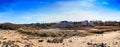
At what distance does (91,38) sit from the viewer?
87.5 feet

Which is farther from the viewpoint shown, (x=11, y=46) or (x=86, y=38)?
(x=86, y=38)

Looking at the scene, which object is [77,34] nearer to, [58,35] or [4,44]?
[58,35]

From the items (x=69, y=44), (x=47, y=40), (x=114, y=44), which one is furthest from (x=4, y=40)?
(x=114, y=44)

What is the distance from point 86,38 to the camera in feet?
87.4

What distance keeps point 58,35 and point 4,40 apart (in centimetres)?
639

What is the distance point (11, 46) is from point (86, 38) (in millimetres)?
7711

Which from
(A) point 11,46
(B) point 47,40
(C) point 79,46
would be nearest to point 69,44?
(C) point 79,46

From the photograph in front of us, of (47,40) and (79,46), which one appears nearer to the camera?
(79,46)

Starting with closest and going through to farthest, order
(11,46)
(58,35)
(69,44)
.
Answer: (11,46) < (69,44) < (58,35)

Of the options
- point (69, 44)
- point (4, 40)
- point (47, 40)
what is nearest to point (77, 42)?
point (69, 44)

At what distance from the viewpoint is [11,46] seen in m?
22.5

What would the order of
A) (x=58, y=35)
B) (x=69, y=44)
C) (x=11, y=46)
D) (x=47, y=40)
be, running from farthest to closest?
(x=58, y=35) < (x=47, y=40) < (x=69, y=44) < (x=11, y=46)

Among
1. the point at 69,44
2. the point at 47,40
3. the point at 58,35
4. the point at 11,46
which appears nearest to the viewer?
the point at 11,46

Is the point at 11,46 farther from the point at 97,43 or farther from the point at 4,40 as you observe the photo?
the point at 97,43
